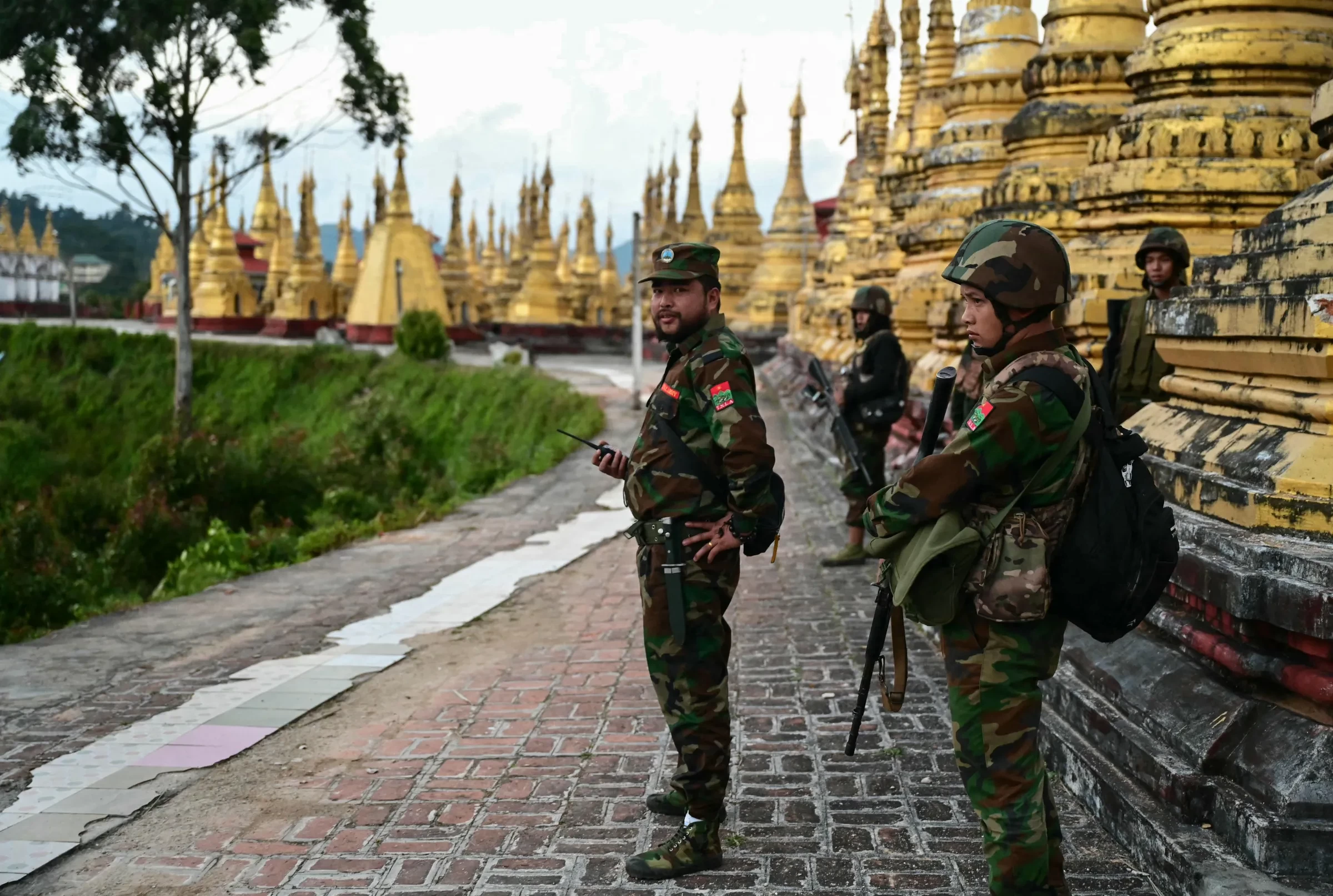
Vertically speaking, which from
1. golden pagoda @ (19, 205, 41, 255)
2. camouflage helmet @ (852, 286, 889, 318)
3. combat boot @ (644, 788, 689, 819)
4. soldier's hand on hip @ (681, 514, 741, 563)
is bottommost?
combat boot @ (644, 788, 689, 819)

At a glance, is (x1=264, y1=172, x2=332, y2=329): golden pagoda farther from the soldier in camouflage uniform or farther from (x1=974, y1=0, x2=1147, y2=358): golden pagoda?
the soldier in camouflage uniform

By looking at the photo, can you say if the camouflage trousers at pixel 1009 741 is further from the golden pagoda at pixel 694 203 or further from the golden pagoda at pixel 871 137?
the golden pagoda at pixel 694 203

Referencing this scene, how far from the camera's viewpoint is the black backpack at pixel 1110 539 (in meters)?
3.15

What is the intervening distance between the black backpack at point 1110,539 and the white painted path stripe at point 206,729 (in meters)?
Result: 3.13

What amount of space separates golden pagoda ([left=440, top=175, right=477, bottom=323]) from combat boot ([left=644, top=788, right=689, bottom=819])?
40.7 m

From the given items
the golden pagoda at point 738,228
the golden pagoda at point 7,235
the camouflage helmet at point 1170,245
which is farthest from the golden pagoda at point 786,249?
the golden pagoda at point 7,235

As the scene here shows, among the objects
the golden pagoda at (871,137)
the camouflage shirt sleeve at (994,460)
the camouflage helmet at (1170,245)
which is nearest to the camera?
the camouflage shirt sleeve at (994,460)

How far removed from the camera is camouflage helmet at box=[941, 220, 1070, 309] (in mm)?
3213

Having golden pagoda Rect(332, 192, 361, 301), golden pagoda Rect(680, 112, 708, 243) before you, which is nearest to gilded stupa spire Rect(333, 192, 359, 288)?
golden pagoda Rect(332, 192, 361, 301)

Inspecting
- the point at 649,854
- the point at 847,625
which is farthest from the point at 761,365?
the point at 649,854

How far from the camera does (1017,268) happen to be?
126 inches

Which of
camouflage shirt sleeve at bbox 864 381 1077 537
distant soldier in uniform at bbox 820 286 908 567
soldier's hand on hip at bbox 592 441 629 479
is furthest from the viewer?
distant soldier in uniform at bbox 820 286 908 567

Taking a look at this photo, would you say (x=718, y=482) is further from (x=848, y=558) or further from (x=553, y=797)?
(x=848, y=558)

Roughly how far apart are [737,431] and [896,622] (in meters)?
0.73
